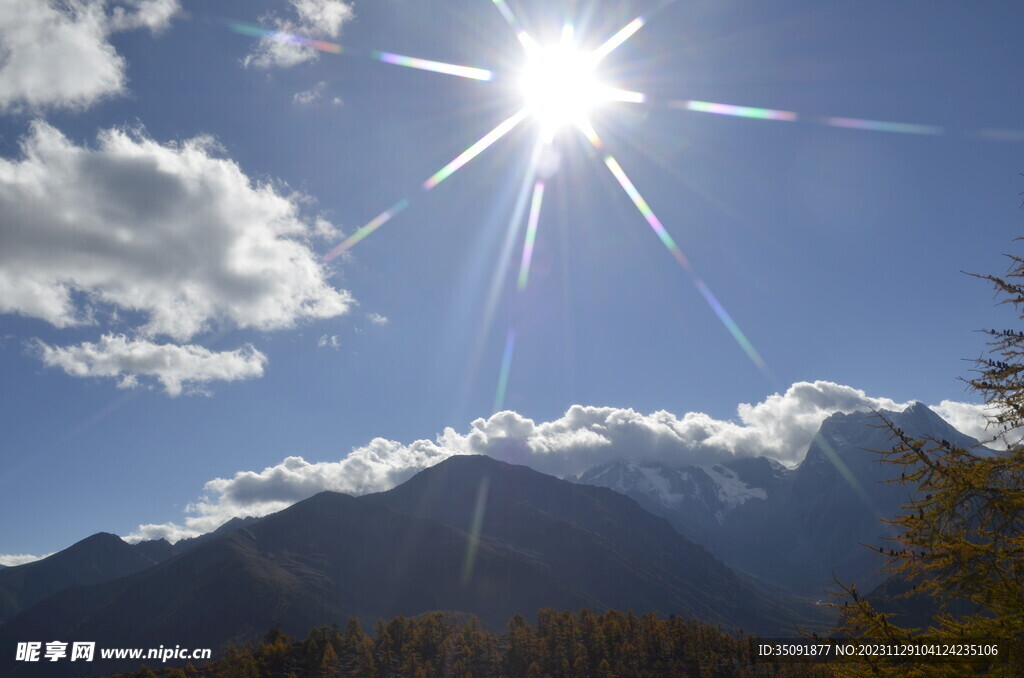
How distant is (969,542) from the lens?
16.0 m

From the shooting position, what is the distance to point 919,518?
53.0 feet

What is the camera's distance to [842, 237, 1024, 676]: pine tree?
49.7 feet

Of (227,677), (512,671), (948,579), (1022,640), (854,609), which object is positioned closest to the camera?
(1022,640)

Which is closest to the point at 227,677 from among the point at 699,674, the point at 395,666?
the point at 395,666

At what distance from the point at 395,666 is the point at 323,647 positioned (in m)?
24.9

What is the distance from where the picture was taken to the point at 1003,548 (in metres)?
15.3

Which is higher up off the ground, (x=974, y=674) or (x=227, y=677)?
(x=974, y=674)

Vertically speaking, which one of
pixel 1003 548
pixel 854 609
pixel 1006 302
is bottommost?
pixel 854 609

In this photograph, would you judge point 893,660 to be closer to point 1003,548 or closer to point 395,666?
point 1003,548

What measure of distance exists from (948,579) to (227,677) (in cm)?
19697

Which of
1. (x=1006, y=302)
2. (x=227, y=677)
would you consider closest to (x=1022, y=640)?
(x=1006, y=302)

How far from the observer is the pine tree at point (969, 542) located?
15.1 metres

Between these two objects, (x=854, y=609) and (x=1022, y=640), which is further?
(x=854, y=609)

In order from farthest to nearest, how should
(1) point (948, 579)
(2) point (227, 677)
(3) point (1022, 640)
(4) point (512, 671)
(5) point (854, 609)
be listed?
(4) point (512, 671), (2) point (227, 677), (5) point (854, 609), (1) point (948, 579), (3) point (1022, 640)
